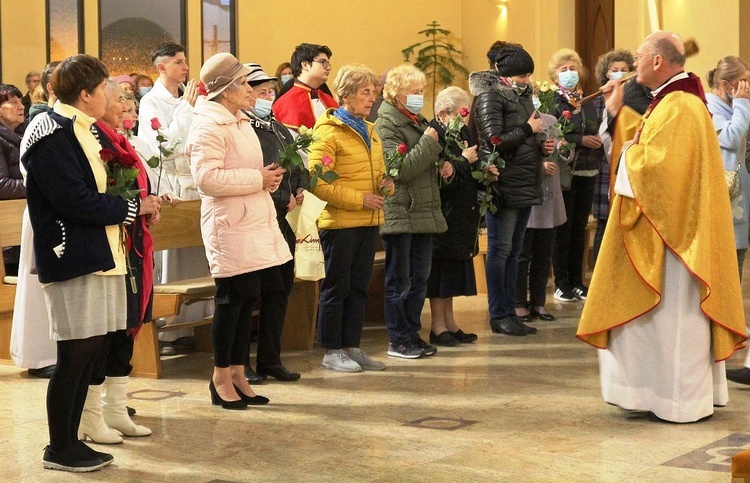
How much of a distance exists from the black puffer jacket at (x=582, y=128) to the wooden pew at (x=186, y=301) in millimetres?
2253

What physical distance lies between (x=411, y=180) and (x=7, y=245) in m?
2.17

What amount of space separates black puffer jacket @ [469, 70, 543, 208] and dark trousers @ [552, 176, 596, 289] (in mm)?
1261

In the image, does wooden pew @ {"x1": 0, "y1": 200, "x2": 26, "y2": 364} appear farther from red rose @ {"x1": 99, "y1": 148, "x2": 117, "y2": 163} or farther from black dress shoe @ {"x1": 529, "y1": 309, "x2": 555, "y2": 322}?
black dress shoe @ {"x1": 529, "y1": 309, "x2": 555, "y2": 322}

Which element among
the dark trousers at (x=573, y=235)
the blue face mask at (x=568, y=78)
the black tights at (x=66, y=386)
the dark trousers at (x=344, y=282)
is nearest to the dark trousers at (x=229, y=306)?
the dark trousers at (x=344, y=282)

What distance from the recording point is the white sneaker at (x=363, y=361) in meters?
6.28

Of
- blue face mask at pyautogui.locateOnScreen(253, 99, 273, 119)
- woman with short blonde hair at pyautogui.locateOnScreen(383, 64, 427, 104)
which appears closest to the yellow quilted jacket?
blue face mask at pyautogui.locateOnScreen(253, 99, 273, 119)

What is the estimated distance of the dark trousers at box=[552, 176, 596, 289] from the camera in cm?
856

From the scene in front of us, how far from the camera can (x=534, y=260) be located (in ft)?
25.9

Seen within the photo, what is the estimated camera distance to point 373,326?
25.9ft

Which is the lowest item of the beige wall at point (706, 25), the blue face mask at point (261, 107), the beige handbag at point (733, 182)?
the beige handbag at point (733, 182)

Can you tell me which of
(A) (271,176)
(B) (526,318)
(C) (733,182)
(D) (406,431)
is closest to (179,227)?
(A) (271,176)

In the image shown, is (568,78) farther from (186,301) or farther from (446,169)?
(186,301)

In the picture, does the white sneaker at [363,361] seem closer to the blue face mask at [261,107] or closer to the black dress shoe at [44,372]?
the blue face mask at [261,107]

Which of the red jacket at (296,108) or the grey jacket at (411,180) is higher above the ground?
the red jacket at (296,108)
